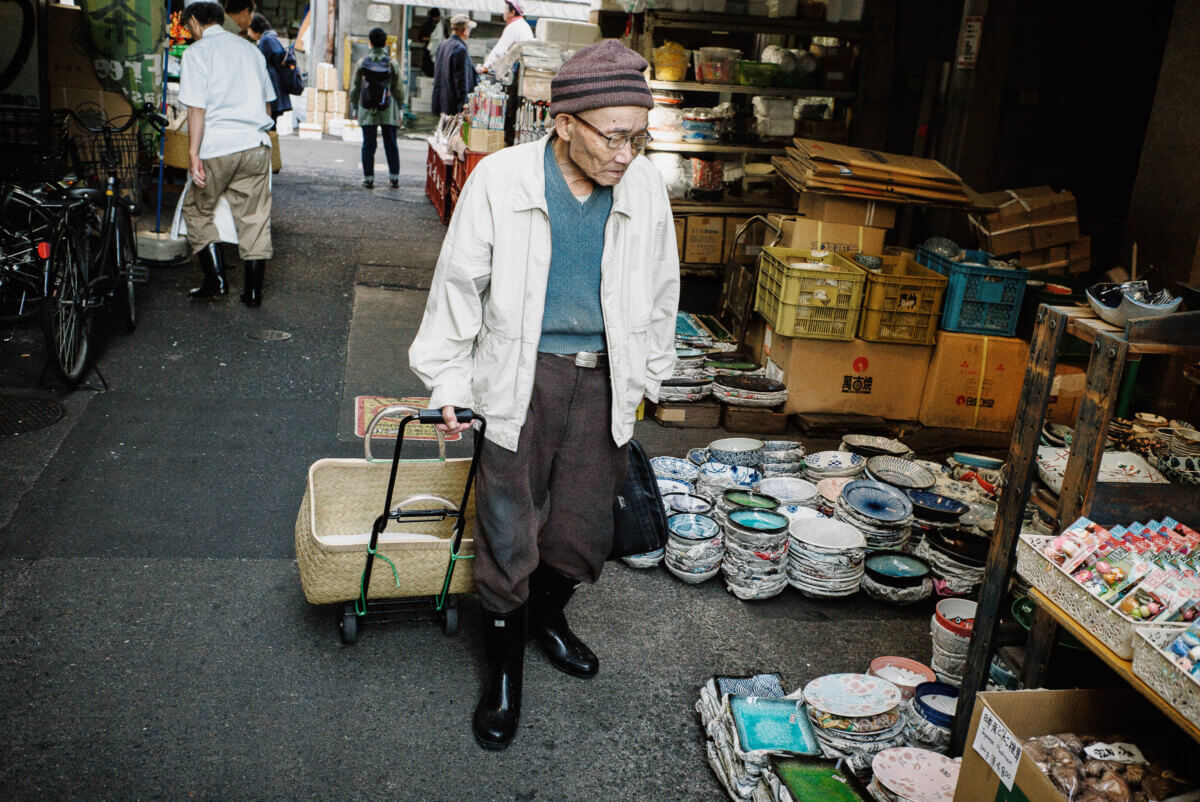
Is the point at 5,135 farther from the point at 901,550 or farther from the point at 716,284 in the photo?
the point at 901,550

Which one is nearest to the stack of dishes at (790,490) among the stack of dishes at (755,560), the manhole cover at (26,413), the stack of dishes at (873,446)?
the stack of dishes at (755,560)

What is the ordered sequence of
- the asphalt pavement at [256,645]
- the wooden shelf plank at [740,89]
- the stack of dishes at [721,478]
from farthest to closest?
the wooden shelf plank at [740,89], the stack of dishes at [721,478], the asphalt pavement at [256,645]

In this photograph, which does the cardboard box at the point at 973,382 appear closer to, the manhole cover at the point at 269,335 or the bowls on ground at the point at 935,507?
the bowls on ground at the point at 935,507

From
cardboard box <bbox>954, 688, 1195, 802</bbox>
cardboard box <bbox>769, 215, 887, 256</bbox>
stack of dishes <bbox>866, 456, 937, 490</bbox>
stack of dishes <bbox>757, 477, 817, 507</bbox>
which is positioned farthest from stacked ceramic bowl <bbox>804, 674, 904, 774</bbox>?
cardboard box <bbox>769, 215, 887, 256</bbox>

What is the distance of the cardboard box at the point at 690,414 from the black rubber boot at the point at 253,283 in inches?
144

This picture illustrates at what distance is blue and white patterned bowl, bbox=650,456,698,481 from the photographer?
17.3ft

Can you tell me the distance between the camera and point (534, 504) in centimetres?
335

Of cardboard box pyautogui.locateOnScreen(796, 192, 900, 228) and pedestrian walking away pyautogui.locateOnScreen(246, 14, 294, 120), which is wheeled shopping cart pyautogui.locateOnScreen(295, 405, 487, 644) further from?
pedestrian walking away pyautogui.locateOnScreen(246, 14, 294, 120)

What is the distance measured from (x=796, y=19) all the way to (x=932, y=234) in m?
2.43

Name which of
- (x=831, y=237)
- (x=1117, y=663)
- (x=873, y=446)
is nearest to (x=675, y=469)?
(x=873, y=446)

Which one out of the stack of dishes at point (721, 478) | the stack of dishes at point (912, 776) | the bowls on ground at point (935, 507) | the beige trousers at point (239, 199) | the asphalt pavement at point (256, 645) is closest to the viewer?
the stack of dishes at point (912, 776)

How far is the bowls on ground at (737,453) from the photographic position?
18.1 feet

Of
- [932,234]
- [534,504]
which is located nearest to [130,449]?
[534,504]

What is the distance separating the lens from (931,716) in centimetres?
327
